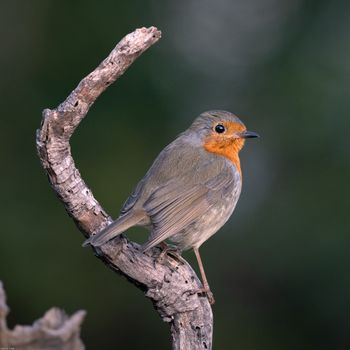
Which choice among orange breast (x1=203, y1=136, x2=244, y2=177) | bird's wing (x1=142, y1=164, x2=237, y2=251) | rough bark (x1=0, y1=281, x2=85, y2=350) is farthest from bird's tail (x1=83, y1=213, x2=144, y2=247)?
orange breast (x1=203, y1=136, x2=244, y2=177)

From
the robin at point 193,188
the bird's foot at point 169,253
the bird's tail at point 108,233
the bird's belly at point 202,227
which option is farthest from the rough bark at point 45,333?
the bird's belly at point 202,227

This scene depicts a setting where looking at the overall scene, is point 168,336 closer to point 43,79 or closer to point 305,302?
point 305,302

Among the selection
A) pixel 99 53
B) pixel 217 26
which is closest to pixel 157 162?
pixel 99 53

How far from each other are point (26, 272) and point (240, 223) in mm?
1586

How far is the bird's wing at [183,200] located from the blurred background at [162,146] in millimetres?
934

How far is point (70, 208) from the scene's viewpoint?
3.87m

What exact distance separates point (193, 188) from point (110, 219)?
75 cm

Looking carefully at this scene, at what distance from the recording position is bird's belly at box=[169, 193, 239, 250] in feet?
15.1

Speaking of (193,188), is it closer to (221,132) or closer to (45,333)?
(221,132)

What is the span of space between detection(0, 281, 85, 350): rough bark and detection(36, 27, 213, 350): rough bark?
0.85 meters

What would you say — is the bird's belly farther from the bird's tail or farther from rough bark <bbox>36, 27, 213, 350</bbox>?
the bird's tail

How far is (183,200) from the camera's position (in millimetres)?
4578

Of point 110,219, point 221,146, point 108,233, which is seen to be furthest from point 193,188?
point 108,233

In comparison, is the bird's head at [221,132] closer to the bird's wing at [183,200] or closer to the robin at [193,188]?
the robin at [193,188]
